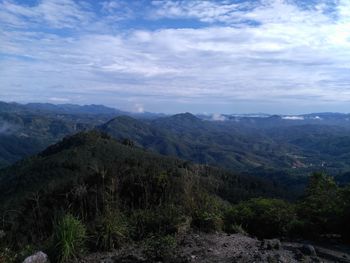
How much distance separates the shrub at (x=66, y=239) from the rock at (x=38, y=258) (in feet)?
0.70

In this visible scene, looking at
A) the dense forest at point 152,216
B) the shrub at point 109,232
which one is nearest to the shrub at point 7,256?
the dense forest at point 152,216

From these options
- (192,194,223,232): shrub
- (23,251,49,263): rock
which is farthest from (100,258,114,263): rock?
(192,194,223,232): shrub

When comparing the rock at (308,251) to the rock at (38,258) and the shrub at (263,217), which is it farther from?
the rock at (38,258)

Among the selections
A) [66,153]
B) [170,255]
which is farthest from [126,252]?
[66,153]

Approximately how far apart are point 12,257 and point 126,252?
179cm

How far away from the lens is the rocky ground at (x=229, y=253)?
20.9ft

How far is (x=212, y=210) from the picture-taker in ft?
28.2

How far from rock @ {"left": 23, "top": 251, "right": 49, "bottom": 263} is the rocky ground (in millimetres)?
563

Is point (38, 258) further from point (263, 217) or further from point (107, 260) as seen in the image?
point (263, 217)

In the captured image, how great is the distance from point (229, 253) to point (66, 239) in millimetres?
2650

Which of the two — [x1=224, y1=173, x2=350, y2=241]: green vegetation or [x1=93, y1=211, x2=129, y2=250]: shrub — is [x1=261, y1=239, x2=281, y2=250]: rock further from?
[x1=93, y1=211, x2=129, y2=250]: shrub

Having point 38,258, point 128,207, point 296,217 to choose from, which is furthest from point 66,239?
point 296,217

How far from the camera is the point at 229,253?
22.3ft

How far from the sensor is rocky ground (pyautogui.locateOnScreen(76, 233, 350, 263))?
20.9 ft
